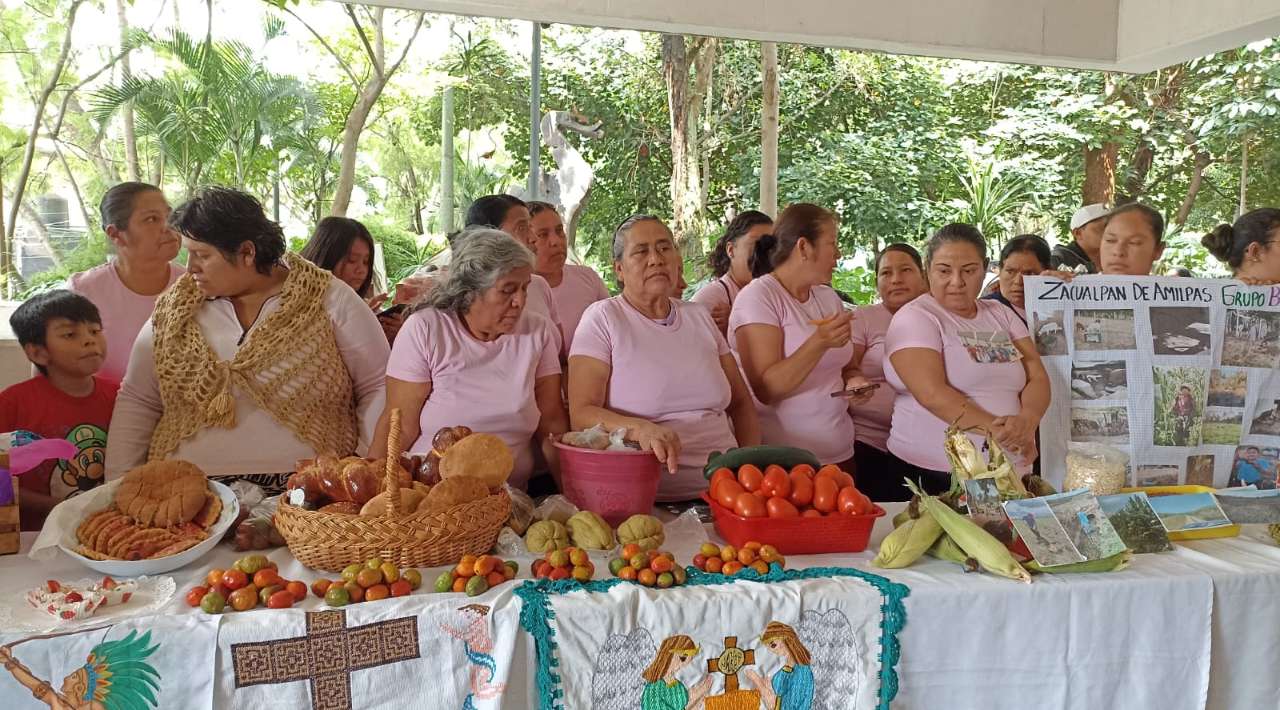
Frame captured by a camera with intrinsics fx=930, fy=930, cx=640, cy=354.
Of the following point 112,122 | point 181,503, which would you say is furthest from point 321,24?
point 181,503

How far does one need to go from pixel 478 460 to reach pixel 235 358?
2.96ft

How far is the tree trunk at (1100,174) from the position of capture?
1343 centimetres

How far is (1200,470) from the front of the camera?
267 centimetres

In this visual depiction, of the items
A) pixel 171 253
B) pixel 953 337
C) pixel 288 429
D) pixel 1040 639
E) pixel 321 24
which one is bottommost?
pixel 1040 639

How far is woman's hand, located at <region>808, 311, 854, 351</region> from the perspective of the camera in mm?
2789

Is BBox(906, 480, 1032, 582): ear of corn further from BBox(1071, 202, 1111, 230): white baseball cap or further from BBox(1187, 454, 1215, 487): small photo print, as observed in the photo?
BBox(1071, 202, 1111, 230): white baseball cap

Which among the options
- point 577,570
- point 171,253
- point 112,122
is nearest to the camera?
point 577,570

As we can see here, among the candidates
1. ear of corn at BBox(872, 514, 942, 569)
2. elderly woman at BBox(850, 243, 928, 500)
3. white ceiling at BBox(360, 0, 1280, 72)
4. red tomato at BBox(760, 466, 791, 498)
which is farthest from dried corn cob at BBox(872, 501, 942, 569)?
white ceiling at BBox(360, 0, 1280, 72)

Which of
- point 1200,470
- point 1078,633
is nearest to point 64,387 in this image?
point 1078,633

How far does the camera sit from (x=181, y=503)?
6.42ft

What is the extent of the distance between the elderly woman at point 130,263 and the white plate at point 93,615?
1.88 metres

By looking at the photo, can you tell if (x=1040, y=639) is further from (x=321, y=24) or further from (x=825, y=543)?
(x=321, y=24)

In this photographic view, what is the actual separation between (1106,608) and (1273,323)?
1330 mm

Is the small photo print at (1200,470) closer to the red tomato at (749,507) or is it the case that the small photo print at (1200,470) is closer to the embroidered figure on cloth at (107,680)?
the red tomato at (749,507)
